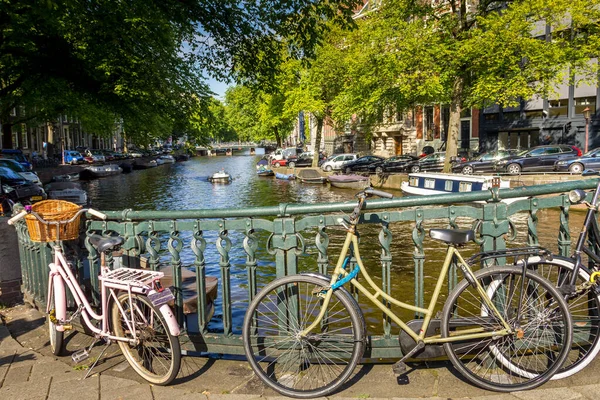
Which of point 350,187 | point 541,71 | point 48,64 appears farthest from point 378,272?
point 350,187

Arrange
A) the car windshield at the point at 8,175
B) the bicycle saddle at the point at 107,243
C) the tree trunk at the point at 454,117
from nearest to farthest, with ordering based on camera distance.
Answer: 1. the bicycle saddle at the point at 107,243
2. the car windshield at the point at 8,175
3. the tree trunk at the point at 454,117

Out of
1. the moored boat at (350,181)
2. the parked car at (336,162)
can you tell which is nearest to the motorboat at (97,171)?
the parked car at (336,162)

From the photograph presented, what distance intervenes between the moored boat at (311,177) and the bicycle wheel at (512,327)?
3475cm

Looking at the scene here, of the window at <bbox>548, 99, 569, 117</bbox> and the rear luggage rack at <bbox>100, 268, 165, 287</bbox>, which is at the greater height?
the window at <bbox>548, 99, 569, 117</bbox>

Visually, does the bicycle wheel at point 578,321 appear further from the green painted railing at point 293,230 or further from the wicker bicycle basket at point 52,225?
the wicker bicycle basket at point 52,225

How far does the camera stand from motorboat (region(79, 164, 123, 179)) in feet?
150

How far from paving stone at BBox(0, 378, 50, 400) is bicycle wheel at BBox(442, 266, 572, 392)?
2.91 metres

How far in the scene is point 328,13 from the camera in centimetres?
935

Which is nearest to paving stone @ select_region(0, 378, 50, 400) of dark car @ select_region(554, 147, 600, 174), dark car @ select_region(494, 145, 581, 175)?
dark car @ select_region(554, 147, 600, 174)

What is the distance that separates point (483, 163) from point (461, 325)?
99.0ft

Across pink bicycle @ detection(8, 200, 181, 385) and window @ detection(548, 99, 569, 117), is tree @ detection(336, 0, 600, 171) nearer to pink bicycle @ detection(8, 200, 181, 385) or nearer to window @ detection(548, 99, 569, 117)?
window @ detection(548, 99, 569, 117)

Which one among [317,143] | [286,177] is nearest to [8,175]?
[286,177]

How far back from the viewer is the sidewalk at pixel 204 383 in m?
3.36

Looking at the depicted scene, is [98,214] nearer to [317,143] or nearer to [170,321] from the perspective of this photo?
[170,321]
